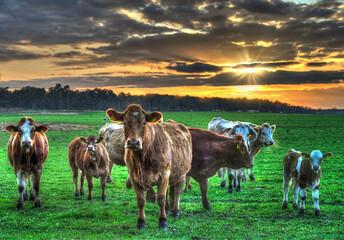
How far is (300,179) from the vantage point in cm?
1042

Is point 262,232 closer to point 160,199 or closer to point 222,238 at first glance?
point 222,238

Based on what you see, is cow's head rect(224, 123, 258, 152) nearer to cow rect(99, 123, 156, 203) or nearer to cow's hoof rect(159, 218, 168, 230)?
cow rect(99, 123, 156, 203)

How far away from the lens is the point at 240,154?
1080cm

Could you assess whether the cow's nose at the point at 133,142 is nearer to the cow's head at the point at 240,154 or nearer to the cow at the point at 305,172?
the cow's head at the point at 240,154

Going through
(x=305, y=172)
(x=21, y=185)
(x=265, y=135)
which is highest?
(x=265, y=135)

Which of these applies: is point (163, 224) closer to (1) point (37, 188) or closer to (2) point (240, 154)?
(2) point (240, 154)

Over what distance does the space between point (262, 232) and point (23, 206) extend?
7906 mm

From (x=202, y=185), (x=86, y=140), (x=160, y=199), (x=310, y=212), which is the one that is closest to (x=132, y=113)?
(x=160, y=199)

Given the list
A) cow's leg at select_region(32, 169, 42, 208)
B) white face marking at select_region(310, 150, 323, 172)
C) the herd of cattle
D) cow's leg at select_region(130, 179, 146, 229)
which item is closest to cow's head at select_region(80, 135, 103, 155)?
the herd of cattle

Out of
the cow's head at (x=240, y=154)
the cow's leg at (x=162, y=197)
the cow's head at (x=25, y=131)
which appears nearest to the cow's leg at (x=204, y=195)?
the cow's head at (x=240, y=154)

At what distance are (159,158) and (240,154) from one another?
3.67 meters

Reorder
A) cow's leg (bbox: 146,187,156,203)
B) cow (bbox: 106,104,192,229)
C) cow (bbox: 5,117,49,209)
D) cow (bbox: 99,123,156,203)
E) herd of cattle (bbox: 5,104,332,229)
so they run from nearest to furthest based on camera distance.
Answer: cow (bbox: 106,104,192,229) → herd of cattle (bbox: 5,104,332,229) → cow (bbox: 5,117,49,209) → cow's leg (bbox: 146,187,156,203) → cow (bbox: 99,123,156,203)

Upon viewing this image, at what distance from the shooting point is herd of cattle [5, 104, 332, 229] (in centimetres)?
813

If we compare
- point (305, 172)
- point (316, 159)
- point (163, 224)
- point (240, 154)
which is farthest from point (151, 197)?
point (316, 159)
